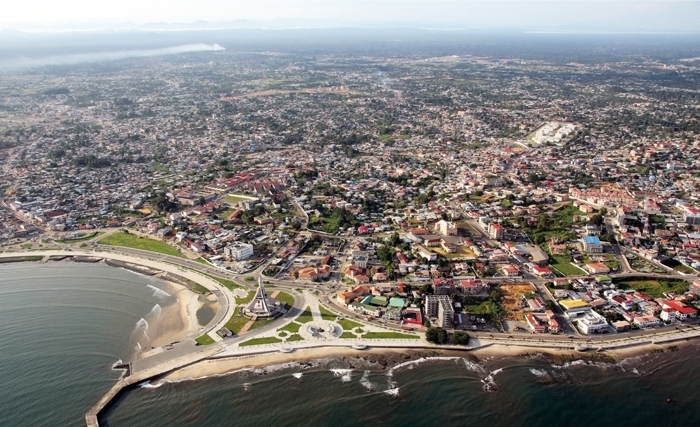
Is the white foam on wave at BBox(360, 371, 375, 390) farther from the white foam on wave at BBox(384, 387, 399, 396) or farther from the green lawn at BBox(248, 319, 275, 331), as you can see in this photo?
Result: the green lawn at BBox(248, 319, 275, 331)

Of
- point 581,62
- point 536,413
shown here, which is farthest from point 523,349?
point 581,62

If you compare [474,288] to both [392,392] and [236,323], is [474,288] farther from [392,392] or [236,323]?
[236,323]

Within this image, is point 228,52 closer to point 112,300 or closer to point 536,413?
point 112,300

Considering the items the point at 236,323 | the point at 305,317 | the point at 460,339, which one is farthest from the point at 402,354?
the point at 236,323

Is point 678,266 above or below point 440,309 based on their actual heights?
below

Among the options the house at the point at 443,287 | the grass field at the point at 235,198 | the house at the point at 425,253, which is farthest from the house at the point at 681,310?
the grass field at the point at 235,198

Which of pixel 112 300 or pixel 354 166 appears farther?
pixel 354 166

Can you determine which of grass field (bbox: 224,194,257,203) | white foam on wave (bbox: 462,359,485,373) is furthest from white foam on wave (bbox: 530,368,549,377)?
grass field (bbox: 224,194,257,203)
